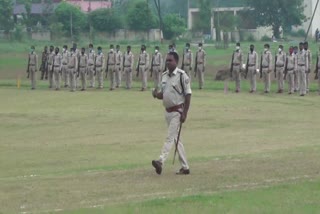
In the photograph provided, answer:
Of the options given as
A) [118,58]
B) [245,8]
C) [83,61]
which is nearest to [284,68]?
[118,58]

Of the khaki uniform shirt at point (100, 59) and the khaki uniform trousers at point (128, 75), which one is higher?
the khaki uniform shirt at point (100, 59)

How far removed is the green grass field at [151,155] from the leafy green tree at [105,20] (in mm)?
47729

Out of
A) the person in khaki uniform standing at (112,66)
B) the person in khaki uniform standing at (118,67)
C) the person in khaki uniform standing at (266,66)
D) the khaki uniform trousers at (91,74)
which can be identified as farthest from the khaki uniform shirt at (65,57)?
the person in khaki uniform standing at (266,66)

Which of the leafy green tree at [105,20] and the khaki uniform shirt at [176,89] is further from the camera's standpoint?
the leafy green tree at [105,20]

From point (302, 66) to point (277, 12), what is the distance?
59.0m

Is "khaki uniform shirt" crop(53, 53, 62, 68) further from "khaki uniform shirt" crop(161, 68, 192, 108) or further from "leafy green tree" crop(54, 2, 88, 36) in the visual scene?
"leafy green tree" crop(54, 2, 88, 36)

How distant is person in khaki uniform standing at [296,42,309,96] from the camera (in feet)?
130

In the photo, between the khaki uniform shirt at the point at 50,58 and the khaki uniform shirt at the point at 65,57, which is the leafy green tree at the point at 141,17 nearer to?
the khaki uniform shirt at the point at 50,58

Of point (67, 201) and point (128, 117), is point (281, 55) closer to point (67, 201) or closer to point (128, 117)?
point (128, 117)

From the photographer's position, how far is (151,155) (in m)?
20.9

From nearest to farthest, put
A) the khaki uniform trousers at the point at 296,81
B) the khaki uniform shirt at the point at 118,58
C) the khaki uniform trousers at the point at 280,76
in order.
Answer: the khaki uniform trousers at the point at 296,81
the khaki uniform trousers at the point at 280,76
the khaki uniform shirt at the point at 118,58

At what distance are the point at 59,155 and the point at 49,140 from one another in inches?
143

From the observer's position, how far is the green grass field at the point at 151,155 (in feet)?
43.6

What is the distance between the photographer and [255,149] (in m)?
21.0
